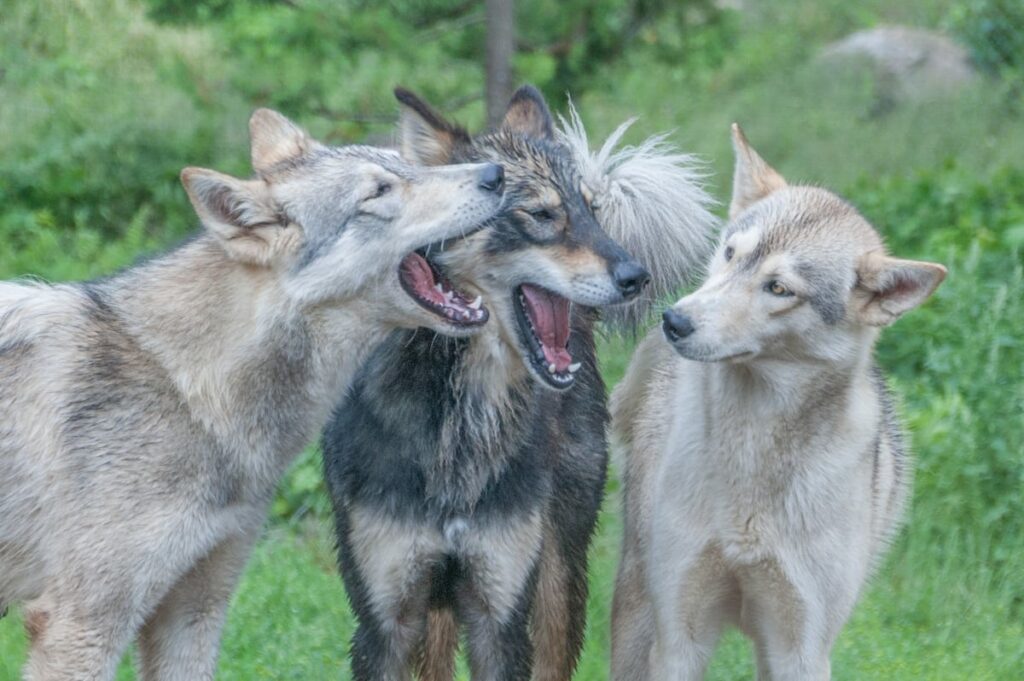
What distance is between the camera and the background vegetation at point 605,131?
6.60 meters

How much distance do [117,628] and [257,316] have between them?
104cm

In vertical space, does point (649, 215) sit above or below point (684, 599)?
above

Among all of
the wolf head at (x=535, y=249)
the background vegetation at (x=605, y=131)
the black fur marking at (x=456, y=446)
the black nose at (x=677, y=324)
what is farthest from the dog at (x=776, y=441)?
the background vegetation at (x=605, y=131)

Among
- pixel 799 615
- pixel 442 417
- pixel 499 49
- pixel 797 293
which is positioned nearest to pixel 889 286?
pixel 797 293

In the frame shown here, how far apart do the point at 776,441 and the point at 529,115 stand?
1623mm

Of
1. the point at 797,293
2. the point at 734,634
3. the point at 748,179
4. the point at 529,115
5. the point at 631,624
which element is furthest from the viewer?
the point at 734,634

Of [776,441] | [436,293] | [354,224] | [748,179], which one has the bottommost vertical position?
[776,441]

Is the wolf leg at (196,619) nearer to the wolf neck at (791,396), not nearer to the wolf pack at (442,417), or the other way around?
the wolf pack at (442,417)

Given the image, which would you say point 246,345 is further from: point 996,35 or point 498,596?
point 996,35

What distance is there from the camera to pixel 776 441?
16.1 ft

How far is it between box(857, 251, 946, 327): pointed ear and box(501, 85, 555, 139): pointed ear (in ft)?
4.65

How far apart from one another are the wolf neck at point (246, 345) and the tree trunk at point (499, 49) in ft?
14.3

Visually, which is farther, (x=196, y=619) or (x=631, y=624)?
(x=631, y=624)

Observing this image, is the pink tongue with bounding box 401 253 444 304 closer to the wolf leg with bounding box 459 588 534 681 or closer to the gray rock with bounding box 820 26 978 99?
the wolf leg with bounding box 459 588 534 681
